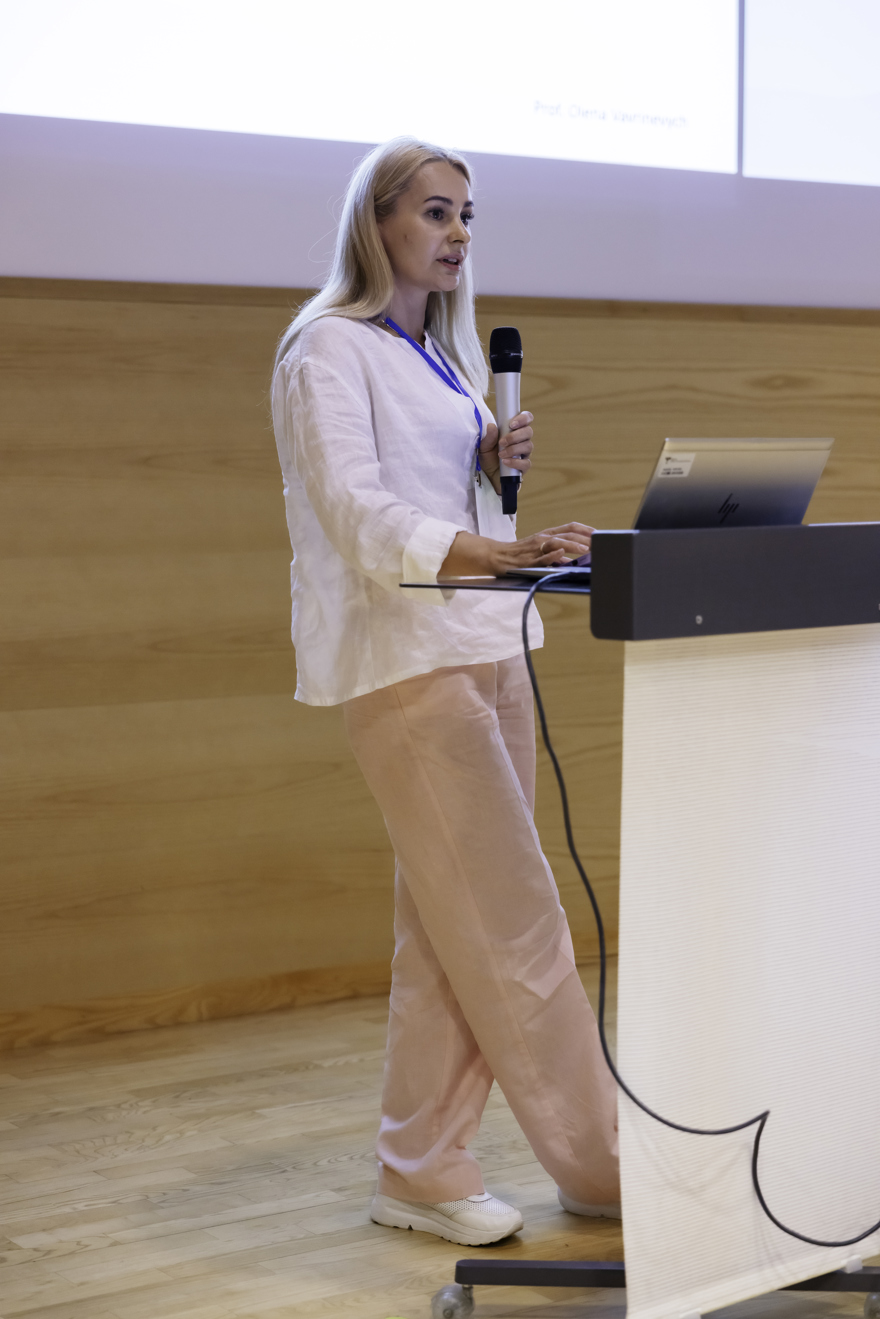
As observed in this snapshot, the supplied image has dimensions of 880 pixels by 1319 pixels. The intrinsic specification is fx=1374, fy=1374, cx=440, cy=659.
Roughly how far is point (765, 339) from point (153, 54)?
4.71 feet

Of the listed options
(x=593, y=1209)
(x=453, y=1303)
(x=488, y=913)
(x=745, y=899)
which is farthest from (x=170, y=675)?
(x=745, y=899)

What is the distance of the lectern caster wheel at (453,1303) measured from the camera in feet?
4.75

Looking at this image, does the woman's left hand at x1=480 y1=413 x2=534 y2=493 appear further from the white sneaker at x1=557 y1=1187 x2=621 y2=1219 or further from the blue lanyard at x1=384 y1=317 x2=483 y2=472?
the white sneaker at x1=557 y1=1187 x2=621 y2=1219

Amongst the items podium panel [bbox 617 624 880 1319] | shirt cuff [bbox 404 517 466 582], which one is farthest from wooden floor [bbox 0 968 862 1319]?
shirt cuff [bbox 404 517 466 582]

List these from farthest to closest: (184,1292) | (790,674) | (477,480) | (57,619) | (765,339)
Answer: (765,339)
(57,619)
(477,480)
(184,1292)
(790,674)

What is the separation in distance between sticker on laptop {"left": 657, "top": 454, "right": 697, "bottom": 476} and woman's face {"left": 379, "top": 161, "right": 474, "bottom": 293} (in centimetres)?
62

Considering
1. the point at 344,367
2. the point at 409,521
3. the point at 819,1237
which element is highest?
the point at 344,367

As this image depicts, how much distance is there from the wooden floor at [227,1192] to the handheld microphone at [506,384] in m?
0.91

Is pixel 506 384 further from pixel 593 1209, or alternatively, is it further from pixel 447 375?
pixel 593 1209

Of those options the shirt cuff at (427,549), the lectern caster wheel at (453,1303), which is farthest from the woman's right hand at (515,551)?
the lectern caster wheel at (453,1303)

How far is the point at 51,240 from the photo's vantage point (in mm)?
2404

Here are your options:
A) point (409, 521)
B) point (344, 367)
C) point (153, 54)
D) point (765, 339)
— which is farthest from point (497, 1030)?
point (765, 339)

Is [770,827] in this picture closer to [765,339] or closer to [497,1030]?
[497,1030]

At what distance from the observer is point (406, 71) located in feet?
8.25
